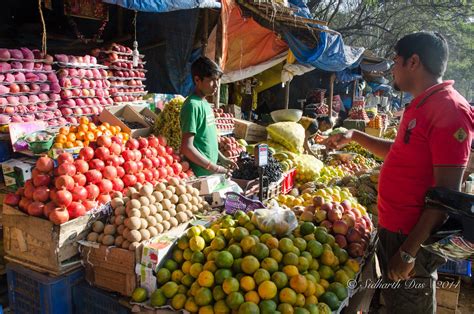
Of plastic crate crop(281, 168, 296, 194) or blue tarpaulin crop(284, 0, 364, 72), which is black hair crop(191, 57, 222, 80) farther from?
blue tarpaulin crop(284, 0, 364, 72)

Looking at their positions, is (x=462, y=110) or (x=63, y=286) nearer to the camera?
(x=462, y=110)

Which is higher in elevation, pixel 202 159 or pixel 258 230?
pixel 202 159

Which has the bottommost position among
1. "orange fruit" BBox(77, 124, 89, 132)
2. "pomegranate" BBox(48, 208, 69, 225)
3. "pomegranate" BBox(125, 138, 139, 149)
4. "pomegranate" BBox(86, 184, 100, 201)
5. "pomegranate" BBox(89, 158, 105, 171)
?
"pomegranate" BBox(48, 208, 69, 225)

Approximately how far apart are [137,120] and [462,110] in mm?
4147

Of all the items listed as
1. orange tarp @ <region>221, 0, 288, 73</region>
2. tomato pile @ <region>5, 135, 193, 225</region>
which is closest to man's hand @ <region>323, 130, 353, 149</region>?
tomato pile @ <region>5, 135, 193, 225</region>

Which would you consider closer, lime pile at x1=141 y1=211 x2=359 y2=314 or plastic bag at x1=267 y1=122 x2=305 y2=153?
lime pile at x1=141 y1=211 x2=359 y2=314

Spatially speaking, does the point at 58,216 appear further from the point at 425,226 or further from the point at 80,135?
the point at 425,226

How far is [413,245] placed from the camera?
204 centimetres

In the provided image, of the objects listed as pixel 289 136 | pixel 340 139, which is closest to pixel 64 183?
pixel 340 139

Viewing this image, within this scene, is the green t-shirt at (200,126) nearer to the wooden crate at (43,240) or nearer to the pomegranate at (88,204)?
the pomegranate at (88,204)

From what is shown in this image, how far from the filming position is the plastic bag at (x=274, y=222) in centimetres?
255

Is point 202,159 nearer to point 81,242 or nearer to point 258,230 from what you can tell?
point 258,230

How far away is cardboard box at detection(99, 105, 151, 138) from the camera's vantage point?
4676mm

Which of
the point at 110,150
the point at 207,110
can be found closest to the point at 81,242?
the point at 110,150
